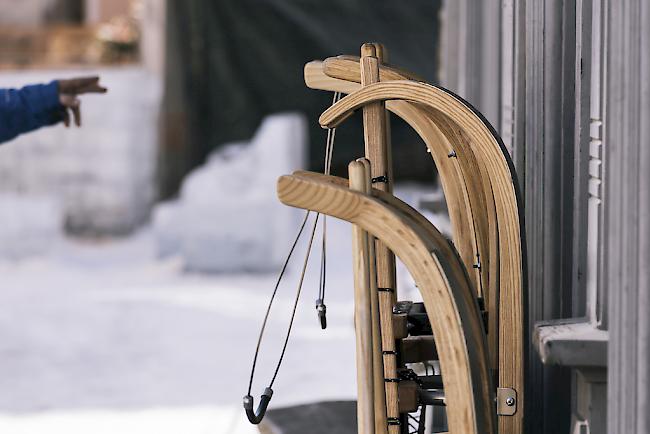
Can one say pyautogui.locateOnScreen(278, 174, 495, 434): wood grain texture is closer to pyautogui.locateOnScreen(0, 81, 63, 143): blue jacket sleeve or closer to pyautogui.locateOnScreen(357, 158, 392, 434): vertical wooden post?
pyautogui.locateOnScreen(357, 158, 392, 434): vertical wooden post

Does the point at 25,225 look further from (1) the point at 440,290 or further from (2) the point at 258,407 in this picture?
(1) the point at 440,290

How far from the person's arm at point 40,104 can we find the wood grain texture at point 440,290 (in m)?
1.82

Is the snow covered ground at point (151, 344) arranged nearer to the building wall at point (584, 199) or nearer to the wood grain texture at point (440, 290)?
the building wall at point (584, 199)

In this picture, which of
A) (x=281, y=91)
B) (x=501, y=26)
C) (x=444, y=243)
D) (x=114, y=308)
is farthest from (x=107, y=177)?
(x=444, y=243)

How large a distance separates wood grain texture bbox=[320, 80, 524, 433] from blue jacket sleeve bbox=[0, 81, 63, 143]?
172 cm

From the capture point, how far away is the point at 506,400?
1.84m

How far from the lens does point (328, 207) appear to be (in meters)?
1.65

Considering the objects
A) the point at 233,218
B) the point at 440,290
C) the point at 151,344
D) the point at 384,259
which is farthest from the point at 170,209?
the point at 440,290

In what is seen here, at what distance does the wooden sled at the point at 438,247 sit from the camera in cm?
164

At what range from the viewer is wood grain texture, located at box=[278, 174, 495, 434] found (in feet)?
5.34

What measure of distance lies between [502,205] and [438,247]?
0.70ft

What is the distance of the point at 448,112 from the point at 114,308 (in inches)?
215

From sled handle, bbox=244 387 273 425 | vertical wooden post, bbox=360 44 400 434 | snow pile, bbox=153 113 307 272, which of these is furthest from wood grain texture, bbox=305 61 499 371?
snow pile, bbox=153 113 307 272

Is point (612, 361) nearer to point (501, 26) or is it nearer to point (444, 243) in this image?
point (444, 243)
